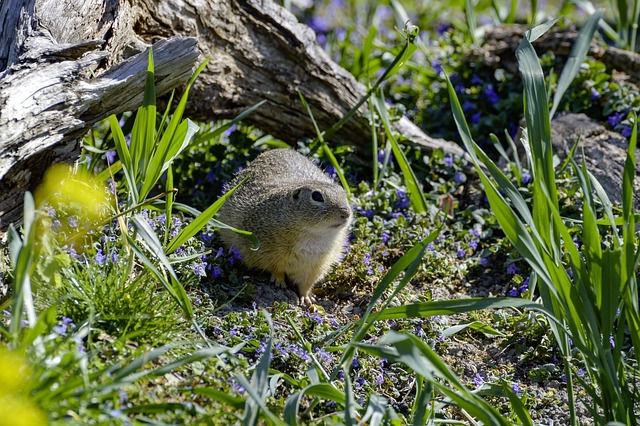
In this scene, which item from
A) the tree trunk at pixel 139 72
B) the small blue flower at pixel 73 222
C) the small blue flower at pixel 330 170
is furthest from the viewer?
the small blue flower at pixel 330 170

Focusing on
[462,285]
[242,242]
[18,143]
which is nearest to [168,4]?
[242,242]

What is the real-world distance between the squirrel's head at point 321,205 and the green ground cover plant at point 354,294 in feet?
1.40

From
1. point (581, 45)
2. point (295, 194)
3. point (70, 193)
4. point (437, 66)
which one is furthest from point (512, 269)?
point (70, 193)

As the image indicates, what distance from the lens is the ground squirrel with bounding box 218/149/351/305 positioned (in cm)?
501

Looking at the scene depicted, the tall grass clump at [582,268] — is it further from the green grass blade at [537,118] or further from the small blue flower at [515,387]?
the small blue flower at [515,387]

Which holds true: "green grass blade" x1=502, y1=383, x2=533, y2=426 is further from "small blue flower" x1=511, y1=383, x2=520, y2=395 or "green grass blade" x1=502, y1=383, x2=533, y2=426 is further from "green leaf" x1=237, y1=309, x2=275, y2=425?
"green leaf" x1=237, y1=309, x2=275, y2=425

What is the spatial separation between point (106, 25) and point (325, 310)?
85.6 inches

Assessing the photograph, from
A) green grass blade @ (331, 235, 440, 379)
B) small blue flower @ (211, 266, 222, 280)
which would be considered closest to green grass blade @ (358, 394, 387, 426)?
green grass blade @ (331, 235, 440, 379)

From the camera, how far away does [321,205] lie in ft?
16.4

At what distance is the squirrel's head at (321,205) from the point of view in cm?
496

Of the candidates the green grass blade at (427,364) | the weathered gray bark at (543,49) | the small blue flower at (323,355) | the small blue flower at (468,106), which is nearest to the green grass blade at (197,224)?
the small blue flower at (323,355)

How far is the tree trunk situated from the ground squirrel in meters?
1.02

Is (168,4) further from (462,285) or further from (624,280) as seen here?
(624,280)

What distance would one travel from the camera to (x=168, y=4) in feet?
17.6
